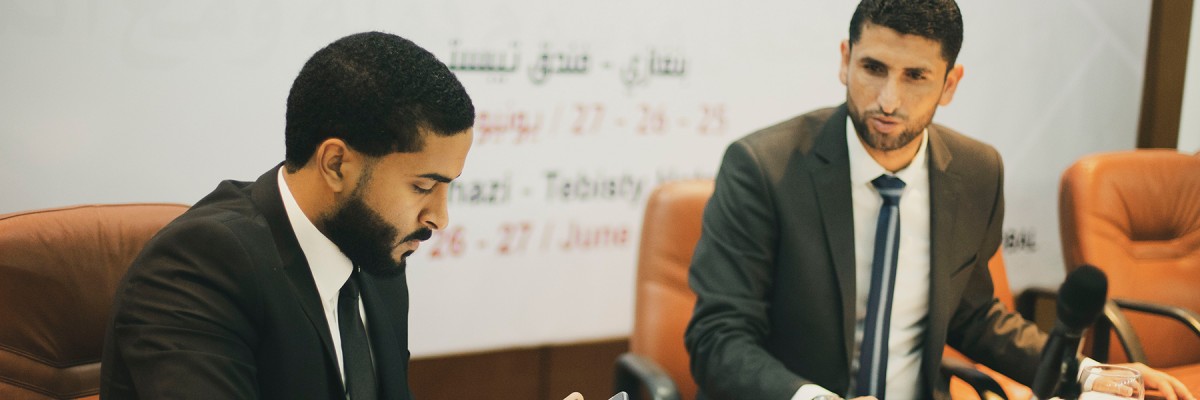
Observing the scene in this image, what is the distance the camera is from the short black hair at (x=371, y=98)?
1.42 m

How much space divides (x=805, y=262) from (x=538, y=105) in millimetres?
985

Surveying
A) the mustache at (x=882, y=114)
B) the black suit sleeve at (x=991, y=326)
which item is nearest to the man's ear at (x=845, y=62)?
the mustache at (x=882, y=114)

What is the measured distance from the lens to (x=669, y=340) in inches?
95.5

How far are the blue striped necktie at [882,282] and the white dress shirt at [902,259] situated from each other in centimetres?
3

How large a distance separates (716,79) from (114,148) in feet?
5.28

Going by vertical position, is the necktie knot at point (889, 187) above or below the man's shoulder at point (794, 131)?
below

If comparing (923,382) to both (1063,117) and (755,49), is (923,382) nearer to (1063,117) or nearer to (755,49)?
(755,49)

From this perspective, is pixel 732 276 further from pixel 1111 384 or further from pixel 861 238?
pixel 1111 384

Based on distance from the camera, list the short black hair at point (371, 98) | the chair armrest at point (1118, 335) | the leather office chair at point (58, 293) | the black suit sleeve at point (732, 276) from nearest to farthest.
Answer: the short black hair at point (371, 98) → the leather office chair at point (58, 293) → the black suit sleeve at point (732, 276) → the chair armrest at point (1118, 335)

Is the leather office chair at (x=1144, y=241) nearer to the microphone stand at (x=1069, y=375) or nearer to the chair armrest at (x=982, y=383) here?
the chair armrest at (x=982, y=383)

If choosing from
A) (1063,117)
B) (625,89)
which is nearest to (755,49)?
(625,89)

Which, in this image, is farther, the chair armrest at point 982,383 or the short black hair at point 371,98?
the chair armrest at point 982,383

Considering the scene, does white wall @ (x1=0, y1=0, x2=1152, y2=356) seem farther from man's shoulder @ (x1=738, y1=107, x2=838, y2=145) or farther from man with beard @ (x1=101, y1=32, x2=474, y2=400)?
man with beard @ (x1=101, y1=32, x2=474, y2=400)

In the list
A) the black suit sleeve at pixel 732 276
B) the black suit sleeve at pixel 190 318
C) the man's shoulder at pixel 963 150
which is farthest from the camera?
the man's shoulder at pixel 963 150
